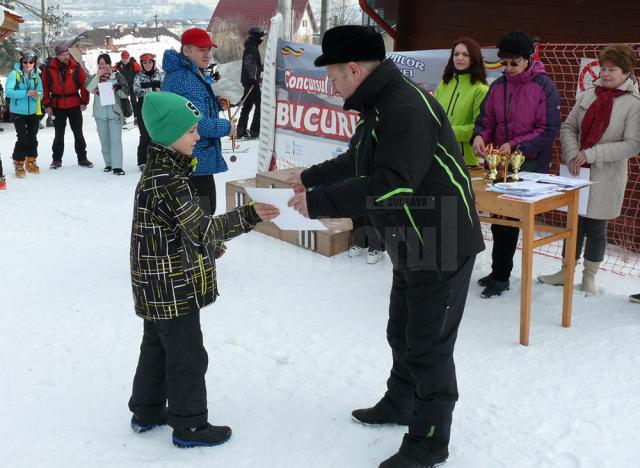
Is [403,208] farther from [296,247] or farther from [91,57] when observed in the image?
[91,57]

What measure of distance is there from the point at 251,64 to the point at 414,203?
10.7m

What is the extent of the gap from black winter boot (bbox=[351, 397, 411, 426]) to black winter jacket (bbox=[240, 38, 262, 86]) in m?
10.3

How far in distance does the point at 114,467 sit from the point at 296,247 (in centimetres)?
351

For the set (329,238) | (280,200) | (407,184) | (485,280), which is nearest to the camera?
(407,184)

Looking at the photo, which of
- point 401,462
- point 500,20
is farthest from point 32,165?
point 401,462

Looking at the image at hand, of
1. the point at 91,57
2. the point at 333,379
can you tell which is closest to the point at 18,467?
the point at 333,379

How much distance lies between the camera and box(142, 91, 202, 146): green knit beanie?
9.05ft

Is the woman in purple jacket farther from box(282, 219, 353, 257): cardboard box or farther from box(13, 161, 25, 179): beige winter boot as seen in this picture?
box(13, 161, 25, 179): beige winter boot

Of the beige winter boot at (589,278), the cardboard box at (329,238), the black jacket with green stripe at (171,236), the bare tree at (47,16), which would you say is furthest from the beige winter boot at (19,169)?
the bare tree at (47,16)

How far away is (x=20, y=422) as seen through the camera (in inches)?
132

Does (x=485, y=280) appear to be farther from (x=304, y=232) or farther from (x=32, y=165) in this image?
(x=32, y=165)

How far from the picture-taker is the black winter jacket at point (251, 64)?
41.5 feet

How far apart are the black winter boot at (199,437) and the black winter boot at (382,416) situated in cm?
70

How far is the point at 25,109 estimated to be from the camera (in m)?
9.58
